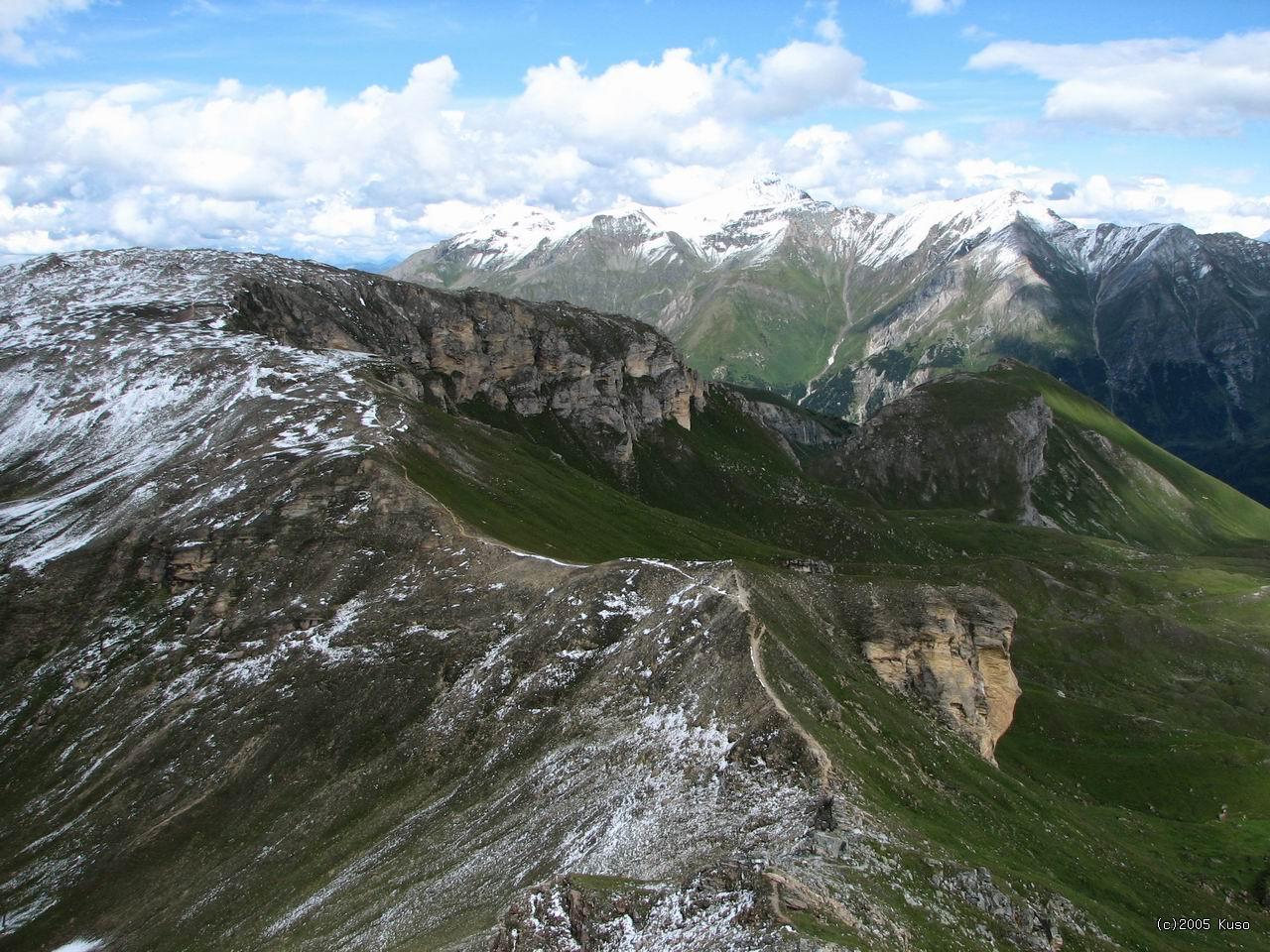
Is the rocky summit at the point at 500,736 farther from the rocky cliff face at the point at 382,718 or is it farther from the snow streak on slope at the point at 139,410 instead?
the snow streak on slope at the point at 139,410

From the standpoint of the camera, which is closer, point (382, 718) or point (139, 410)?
point (382, 718)

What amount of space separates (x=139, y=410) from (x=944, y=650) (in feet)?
448

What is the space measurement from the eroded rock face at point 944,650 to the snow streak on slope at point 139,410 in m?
71.4

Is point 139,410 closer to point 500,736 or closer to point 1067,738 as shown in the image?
point 500,736

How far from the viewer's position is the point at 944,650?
87375 millimetres

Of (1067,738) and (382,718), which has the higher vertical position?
(382,718)

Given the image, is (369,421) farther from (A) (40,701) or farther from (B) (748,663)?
(B) (748,663)

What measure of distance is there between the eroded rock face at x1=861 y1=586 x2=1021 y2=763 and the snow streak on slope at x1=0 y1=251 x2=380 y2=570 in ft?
234

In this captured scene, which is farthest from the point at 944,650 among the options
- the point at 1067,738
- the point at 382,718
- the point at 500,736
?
the point at 382,718

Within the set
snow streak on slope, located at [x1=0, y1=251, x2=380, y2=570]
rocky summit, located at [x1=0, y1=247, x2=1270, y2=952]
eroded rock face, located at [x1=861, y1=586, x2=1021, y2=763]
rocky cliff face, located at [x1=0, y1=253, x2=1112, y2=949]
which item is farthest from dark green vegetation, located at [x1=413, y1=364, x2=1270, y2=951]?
snow streak on slope, located at [x1=0, y1=251, x2=380, y2=570]

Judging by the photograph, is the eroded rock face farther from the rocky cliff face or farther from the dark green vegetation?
the dark green vegetation

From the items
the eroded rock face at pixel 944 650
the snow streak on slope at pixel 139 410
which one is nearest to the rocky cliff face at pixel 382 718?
the eroded rock face at pixel 944 650

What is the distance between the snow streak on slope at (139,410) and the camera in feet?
401

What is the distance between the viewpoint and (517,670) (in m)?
78.9
